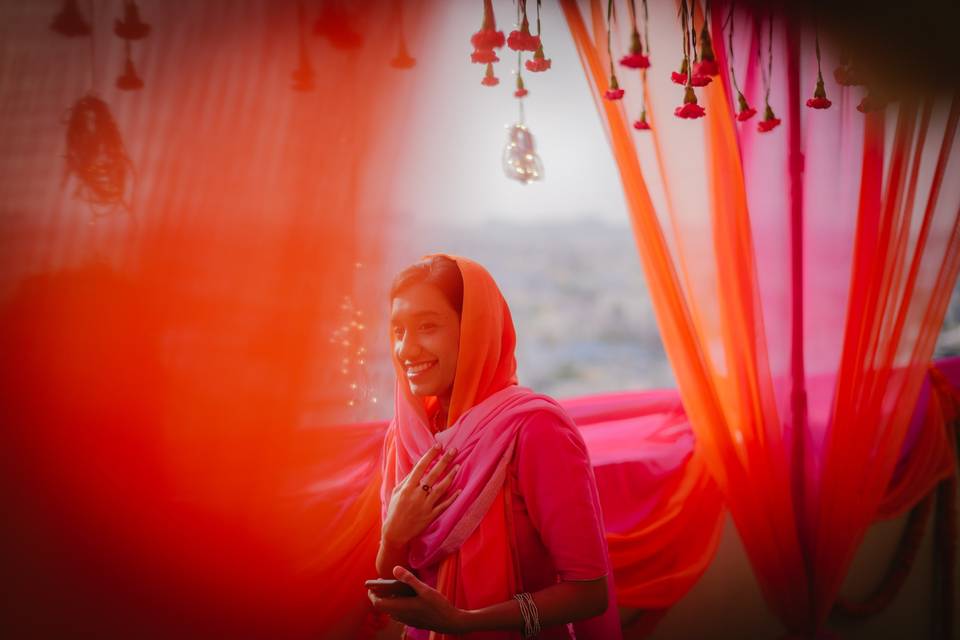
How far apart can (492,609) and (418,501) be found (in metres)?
0.23

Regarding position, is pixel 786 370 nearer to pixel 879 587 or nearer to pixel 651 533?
pixel 651 533

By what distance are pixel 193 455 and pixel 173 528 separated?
165 millimetres

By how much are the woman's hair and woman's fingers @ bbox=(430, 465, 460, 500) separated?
306mm

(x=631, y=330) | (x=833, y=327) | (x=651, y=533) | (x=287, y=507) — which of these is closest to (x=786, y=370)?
(x=833, y=327)

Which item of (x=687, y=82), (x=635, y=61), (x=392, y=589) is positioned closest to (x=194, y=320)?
(x=392, y=589)

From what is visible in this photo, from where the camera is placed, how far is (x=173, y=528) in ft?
4.75

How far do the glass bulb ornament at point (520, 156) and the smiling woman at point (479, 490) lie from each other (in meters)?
0.76

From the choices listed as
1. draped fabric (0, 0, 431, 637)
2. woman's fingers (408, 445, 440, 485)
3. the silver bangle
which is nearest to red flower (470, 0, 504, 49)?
draped fabric (0, 0, 431, 637)

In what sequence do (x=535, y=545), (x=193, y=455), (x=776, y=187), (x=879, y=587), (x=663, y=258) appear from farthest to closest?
1. (x=879, y=587)
2. (x=776, y=187)
3. (x=663, y=258)
4. (x=193, y=455)
5. (x=535, y=545)

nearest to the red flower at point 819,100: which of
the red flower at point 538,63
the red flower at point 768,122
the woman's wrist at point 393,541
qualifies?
the red flower at point 768,122

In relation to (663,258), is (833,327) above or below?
below

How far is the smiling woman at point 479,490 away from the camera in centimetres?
112

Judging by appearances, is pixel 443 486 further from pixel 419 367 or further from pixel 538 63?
pixel 538 63

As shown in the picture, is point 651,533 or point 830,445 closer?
point 651,533
